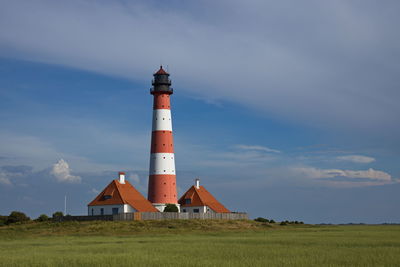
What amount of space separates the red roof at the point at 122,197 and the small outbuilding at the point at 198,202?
33.4 feet

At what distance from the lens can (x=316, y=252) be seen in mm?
31797

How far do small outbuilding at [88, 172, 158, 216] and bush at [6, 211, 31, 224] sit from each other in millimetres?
8679

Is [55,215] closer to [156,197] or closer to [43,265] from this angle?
[156,197]

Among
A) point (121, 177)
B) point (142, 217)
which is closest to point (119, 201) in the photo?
point (121, 177)

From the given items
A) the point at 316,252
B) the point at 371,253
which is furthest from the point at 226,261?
the point at 371,253

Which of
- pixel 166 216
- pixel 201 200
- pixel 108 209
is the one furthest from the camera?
pixel 201 200

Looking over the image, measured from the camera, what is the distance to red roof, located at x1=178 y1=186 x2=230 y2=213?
267ft

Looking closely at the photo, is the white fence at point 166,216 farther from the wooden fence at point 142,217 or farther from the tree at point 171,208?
the tree at point 171,208

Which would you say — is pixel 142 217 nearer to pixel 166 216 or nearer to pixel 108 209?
pixel 166 216

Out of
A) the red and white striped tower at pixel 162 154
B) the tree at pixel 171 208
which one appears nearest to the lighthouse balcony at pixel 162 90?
the red and white striped tower at pixel 162 154

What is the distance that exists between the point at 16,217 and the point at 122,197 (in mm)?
14758

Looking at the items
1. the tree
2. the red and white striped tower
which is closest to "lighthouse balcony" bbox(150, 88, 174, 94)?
the red and white striped tower

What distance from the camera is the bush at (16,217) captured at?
72.2 m

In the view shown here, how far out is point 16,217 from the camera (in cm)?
7250
